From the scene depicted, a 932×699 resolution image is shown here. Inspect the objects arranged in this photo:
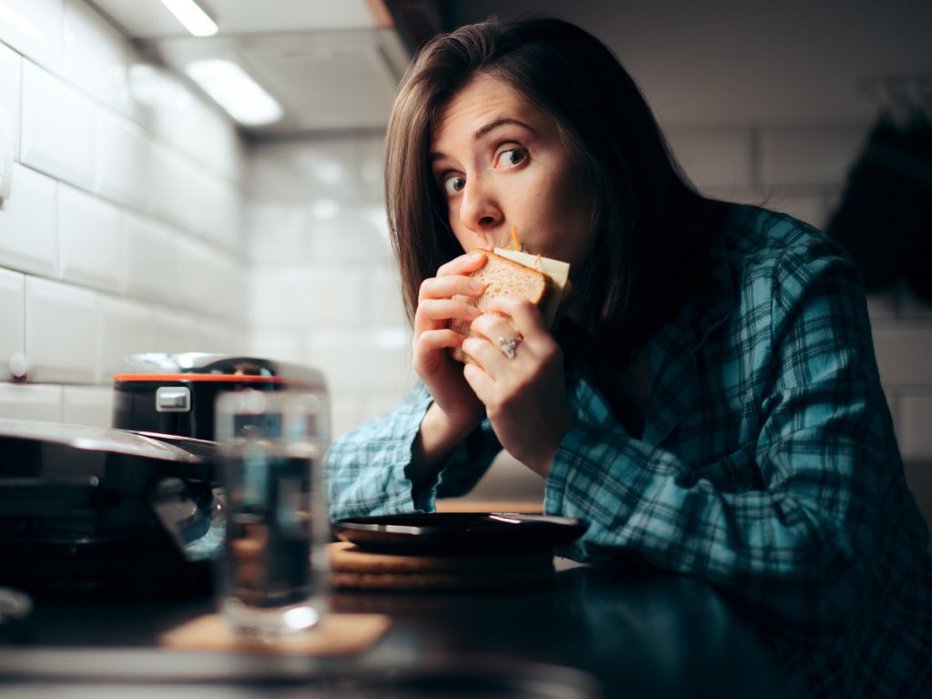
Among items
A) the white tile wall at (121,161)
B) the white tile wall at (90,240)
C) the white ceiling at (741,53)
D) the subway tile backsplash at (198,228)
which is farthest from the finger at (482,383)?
the white ceiling at (741,53)

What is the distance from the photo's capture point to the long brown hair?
4.06 feet

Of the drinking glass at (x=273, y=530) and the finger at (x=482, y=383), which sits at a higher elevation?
the finger at (x=482, y=383)

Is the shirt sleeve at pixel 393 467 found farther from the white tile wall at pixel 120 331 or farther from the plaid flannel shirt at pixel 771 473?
the white tile wall at pixel 120 331

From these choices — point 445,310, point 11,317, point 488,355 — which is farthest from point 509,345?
point 11,317

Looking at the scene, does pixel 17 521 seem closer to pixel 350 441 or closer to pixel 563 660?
pixel 563 660

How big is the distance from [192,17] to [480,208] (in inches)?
28.2

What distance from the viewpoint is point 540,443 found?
916 millimetres

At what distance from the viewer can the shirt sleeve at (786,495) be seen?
0.83 meters

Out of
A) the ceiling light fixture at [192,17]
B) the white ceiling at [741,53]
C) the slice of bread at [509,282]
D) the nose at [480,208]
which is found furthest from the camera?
the white ceiling at [741,53]

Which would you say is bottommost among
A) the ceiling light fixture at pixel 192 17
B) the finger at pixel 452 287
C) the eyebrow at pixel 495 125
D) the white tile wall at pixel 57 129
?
the finger at pixel 452 287

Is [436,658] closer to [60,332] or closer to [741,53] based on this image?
[60,332]

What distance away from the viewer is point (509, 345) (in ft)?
2.99

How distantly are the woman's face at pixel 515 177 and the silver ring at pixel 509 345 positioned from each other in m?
0.31

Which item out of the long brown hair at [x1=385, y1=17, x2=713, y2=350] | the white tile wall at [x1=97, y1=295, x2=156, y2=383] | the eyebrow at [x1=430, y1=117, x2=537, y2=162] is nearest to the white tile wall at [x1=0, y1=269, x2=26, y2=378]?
the white tile wall at [x1=97, y1=295, x2=156, y2=383]
